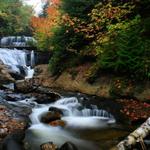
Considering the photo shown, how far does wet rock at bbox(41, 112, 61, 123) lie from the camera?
434 inches

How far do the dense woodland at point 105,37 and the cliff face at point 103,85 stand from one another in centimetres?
37

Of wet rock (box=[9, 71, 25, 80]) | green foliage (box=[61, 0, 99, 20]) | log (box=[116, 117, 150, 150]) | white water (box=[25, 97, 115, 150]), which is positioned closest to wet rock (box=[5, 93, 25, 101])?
white water (box=[25, 97, 115, 150])

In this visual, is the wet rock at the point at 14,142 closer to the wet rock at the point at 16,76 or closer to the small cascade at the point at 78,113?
the small cascade at the point at 78,113

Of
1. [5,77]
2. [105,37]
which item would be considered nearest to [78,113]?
[105,37]

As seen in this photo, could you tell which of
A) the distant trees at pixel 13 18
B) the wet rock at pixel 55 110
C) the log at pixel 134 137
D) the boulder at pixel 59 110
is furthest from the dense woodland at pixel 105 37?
the distant trees at pixel 13 18

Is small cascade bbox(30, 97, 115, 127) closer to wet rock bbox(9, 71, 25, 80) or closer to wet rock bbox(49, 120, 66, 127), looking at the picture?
wet rock bbox(49, 120, 66, 127)

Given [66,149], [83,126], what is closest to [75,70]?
[83,126]

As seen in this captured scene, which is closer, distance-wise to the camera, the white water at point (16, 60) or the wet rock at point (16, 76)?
the wet rock at point (16, 76)

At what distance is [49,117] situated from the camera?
11086 mm

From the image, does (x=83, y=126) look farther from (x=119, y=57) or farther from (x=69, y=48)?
(x=69, y=48)

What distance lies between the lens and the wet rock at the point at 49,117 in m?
11.0

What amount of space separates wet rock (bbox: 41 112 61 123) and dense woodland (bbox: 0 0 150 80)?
396cm

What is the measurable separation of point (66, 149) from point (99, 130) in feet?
8.81

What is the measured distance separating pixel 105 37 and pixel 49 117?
5834 mm
